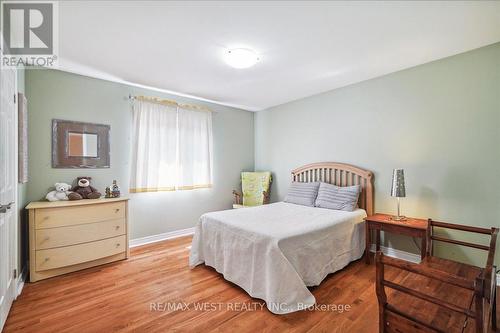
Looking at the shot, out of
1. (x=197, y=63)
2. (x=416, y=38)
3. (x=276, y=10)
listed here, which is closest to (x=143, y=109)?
(x=197, y=63)

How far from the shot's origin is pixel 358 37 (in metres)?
2.11

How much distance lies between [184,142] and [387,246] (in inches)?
133

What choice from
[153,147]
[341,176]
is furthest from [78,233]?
[341,176]

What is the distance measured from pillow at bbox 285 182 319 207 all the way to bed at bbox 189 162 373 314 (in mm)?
182

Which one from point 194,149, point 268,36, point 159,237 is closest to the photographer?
point 268,36

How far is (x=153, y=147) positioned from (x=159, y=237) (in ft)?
4.70

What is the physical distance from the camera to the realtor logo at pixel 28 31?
1.70m

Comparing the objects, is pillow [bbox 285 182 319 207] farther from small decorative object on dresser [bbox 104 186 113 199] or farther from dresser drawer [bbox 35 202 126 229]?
small decorative object on dresser [bbox 104 186 113 199]

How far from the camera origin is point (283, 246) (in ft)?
6.50

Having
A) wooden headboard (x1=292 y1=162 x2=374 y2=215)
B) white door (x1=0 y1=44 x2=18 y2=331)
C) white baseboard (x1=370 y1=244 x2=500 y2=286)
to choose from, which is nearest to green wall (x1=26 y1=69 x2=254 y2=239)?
white door (x1=0 y1=44 x2=18 y2=331)

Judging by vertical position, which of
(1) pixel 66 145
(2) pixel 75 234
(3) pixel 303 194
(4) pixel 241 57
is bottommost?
(2) pixel 75 234

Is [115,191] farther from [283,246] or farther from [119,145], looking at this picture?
[283,246]

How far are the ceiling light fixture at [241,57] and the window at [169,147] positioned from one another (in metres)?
1.60

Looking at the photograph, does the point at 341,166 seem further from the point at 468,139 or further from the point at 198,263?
the point at 198,263
